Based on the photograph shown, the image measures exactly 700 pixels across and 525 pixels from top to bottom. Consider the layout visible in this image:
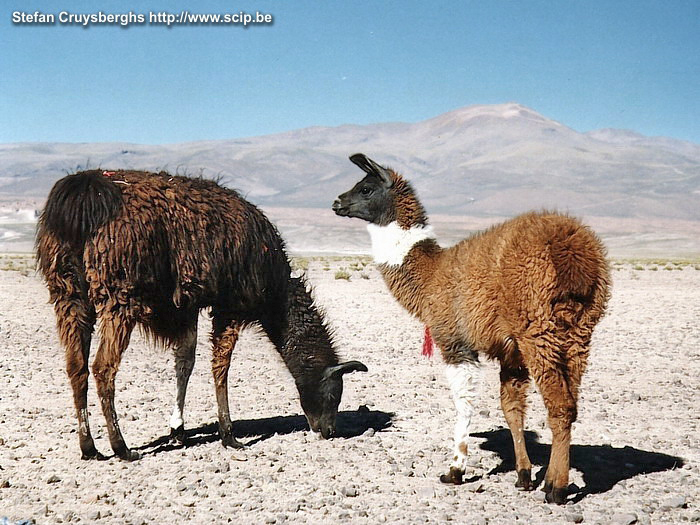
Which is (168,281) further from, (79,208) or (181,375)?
(181,375)

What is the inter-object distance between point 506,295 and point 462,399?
1.00 meters

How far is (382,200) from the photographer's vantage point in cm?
693

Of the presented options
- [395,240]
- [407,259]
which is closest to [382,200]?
[395,240]

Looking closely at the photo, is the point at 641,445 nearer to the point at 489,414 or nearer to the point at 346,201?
the point at 489,414

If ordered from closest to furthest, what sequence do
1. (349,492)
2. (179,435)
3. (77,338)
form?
(349,492)
(77,338)
(179,435)

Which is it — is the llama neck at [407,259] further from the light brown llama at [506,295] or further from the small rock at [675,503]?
the small rock at [675,503]

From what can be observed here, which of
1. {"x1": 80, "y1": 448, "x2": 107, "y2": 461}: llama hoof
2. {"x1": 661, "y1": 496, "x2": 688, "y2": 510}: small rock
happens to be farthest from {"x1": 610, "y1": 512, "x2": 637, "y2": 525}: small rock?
{"x1": 80, "y1": 448, "x2": 107, "y2": 461}: llama hoof

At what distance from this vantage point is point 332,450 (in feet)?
24.4

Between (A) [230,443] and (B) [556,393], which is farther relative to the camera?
(A) [230,443]

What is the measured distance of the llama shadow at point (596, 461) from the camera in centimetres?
650

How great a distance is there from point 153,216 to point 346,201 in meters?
1.79

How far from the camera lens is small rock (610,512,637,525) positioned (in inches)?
221

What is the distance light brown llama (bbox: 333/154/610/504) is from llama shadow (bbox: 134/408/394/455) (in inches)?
77.8

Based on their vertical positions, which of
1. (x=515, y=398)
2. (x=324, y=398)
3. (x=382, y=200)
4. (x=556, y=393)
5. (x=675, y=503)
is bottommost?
(x=675, y=503)
